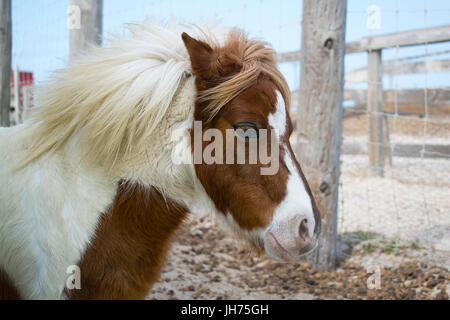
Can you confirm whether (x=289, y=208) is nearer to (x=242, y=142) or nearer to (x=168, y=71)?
(x=242, y=142)

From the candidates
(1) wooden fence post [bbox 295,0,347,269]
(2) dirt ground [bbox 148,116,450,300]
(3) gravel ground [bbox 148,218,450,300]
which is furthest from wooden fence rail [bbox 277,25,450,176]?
(3) gravel ground [bbox 148,218,450,300]

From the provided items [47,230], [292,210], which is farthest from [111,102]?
[292,210]

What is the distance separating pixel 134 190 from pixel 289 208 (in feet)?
2.43

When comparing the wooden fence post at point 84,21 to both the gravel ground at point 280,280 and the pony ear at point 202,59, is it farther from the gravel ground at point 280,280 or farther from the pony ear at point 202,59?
the pony ear at point 202,59

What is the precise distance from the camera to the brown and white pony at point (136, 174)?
162 centimetres

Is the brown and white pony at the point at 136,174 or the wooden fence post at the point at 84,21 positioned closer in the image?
the brown and white pony at the point at 136,174

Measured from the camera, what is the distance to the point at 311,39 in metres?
3.74

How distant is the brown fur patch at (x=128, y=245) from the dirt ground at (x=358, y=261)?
108cm

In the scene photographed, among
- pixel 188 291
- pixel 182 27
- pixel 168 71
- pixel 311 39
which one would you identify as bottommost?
pixel 188 291

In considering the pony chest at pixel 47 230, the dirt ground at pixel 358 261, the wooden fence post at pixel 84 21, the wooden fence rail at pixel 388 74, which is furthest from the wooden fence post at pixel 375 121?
the pony chest at pixel 47 230

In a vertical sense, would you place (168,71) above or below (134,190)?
above
